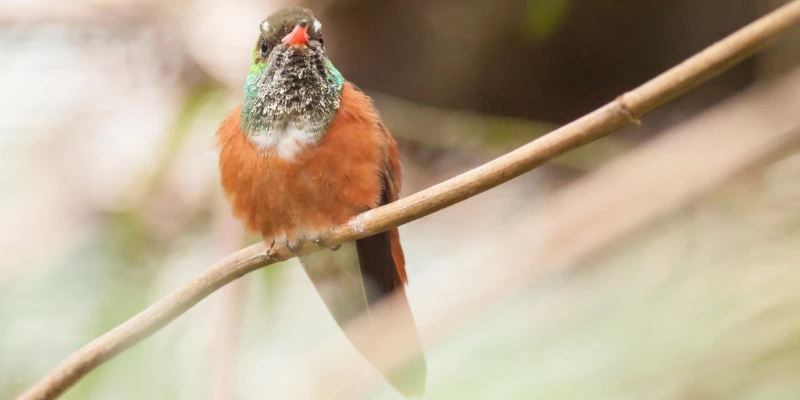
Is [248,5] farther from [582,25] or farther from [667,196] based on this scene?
[667,196]

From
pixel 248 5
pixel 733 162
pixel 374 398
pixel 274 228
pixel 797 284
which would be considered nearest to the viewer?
pixel 797 284

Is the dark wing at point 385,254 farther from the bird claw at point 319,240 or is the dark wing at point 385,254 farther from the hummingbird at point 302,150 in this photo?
the bird claw at point 319,240

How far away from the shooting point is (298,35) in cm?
140

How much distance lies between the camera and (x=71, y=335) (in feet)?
6.83

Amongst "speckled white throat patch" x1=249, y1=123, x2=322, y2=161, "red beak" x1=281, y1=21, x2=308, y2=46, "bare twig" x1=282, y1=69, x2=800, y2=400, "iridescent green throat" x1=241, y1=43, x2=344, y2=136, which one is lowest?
"bare twig" x1=282, y1=69, x2=800, y2=400

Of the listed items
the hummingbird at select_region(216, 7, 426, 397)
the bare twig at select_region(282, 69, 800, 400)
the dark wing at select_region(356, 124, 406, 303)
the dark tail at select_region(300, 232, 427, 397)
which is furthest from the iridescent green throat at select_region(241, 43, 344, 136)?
the bare twig at select_region(282, 69, 800, 400)

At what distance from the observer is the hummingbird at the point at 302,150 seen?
140 centimetres

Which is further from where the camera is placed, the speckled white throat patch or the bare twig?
the speckled white throat patch

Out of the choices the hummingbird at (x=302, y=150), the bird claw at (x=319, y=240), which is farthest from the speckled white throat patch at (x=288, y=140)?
the bird claw at (x=319, y=240)

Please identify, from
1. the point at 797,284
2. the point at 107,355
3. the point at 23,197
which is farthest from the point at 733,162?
the point at 23,197

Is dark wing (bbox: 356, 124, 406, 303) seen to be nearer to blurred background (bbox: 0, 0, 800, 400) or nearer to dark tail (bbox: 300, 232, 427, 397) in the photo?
dark tail (bbox: 300, 232, 427, 397)

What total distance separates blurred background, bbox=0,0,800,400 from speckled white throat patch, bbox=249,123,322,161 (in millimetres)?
437

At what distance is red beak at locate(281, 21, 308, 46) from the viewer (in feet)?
4.58

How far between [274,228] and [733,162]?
37.3 inches
